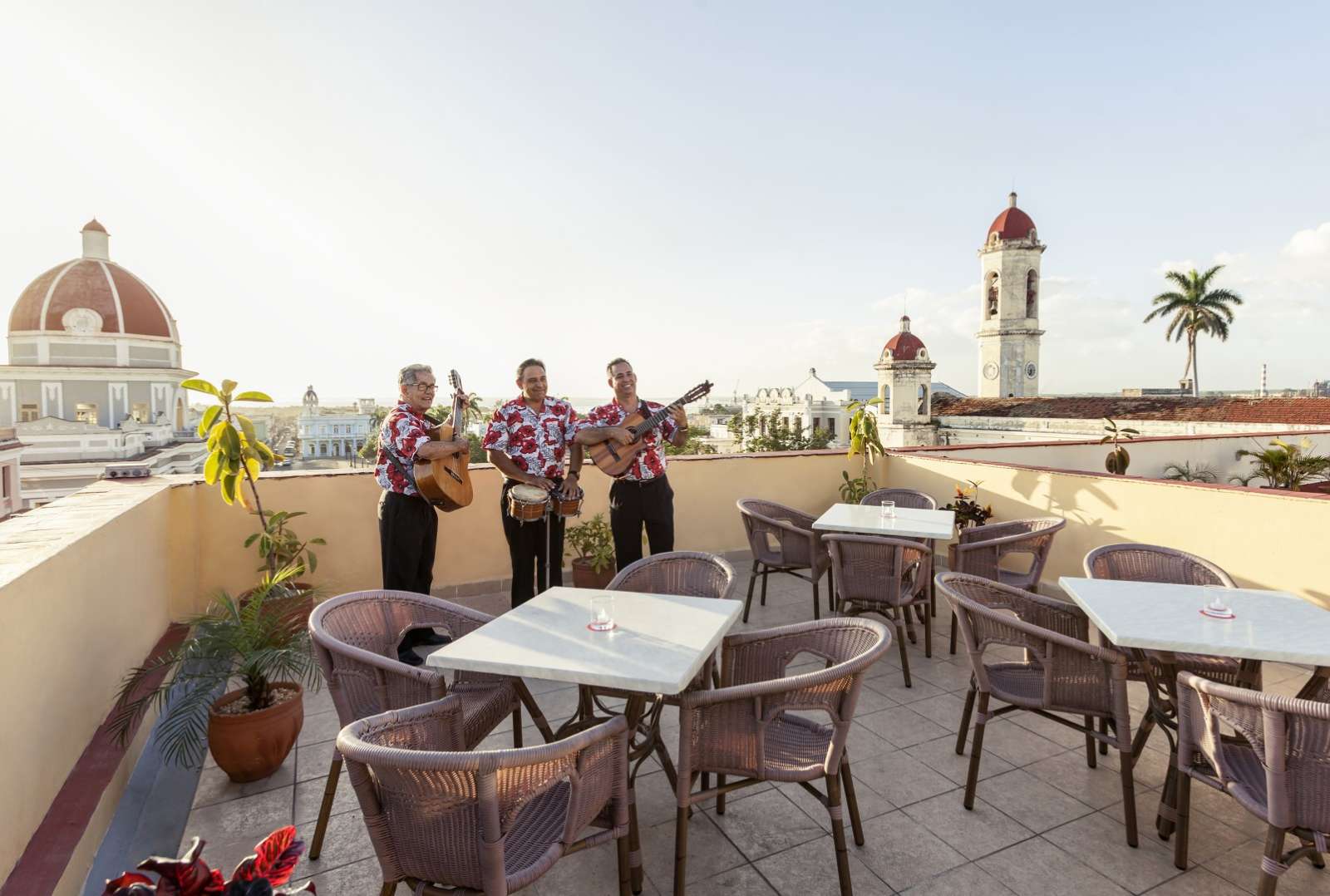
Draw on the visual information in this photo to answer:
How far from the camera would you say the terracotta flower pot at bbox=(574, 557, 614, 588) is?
4.64m

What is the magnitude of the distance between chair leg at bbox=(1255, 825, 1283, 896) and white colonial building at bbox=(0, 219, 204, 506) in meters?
35.3

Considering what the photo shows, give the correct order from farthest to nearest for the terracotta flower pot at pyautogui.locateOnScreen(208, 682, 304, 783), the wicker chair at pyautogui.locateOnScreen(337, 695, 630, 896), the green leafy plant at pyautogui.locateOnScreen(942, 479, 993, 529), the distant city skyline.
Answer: the distant city skyline, the green leafy plant at pyautogui.locateOnScreen(942, 479, 993, 529), the terracotta flower pot at pyautogui.locateOnScreen(208, 682, 304, 783), the wicker chair at pyautogui.locateOnScreen(337, 695, 630, 896)

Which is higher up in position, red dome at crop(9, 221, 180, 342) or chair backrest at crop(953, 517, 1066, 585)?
red dome at crop(9, 221, 180, 342)

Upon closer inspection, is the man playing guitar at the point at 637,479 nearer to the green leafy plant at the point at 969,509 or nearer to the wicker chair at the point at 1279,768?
the green leafy plant at the point at 969,509

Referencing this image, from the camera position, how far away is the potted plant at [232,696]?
90.4 inches

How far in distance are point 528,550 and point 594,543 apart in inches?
42.1

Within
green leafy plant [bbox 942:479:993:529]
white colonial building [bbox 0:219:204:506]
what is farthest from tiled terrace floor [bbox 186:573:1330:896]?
white colonial building [bbox 0:219:204:506]

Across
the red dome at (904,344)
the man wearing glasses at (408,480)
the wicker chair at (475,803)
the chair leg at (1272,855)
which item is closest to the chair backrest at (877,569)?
the chair leg at (1272,855)

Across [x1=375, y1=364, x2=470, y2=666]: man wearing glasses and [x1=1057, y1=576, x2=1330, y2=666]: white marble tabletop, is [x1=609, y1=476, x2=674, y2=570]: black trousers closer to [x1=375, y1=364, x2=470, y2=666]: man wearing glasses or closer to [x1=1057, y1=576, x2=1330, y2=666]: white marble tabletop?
[x1=375, y1=364, x2=470, y2=666]: man wearing glasses

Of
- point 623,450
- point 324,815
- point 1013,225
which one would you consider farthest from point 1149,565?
point 1013,225

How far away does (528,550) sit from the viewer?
3.71 m

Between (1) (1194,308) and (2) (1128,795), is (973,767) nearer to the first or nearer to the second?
(2) (1128,795)

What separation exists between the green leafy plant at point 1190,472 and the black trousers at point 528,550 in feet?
22.8

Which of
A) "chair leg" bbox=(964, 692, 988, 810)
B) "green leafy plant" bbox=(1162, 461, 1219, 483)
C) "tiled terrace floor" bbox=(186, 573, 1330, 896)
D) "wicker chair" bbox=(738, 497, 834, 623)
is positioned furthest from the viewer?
"green leafy plant" bbox=(1162, 461, 1219, 483)
